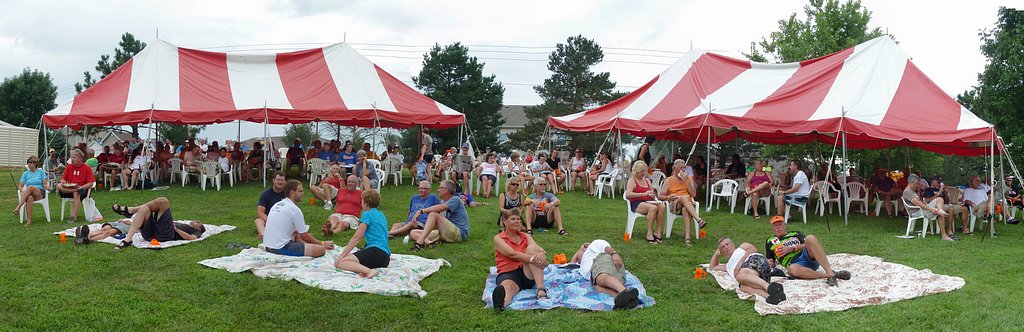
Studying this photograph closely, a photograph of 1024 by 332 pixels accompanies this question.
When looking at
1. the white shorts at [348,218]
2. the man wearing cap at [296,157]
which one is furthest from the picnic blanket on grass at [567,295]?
the man wearing cap at [296,157]

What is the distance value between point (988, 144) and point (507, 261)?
7.95 metres

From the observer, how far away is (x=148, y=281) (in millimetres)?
5363

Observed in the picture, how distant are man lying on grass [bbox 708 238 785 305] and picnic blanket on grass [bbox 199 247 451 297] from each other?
2.37m

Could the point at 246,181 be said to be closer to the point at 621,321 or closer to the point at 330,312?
the point at 330,312

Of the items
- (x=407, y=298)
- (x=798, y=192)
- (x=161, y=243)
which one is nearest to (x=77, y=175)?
(x=161, y=243)

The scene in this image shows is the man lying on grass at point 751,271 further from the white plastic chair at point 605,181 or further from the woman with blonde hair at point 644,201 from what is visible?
the white plastic chair at point 605,181

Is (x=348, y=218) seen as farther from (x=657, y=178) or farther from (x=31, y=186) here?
(x=657, y=178)

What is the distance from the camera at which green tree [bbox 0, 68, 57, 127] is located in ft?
105

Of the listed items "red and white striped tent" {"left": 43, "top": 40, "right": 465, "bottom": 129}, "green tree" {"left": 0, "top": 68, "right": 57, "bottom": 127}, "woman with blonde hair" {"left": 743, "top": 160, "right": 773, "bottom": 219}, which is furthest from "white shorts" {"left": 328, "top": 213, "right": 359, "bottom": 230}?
"green tree" {"left": 0, "top": 68, "right": 57, "bottom": 127}

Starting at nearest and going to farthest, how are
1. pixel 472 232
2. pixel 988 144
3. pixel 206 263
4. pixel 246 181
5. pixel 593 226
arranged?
pixel 206 263 → pixel 472 232 → pixel 593 226 → pixel 988 144 → pixel 246 181

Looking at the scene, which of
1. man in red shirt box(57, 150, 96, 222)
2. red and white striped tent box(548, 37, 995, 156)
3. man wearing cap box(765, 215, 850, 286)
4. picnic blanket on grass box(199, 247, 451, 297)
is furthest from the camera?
red and white striped tent box(548, 37, 995, 156)

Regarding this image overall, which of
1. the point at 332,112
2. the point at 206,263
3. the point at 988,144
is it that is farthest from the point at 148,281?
the point at 988,144

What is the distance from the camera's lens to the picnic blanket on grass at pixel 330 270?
5254 millimetres

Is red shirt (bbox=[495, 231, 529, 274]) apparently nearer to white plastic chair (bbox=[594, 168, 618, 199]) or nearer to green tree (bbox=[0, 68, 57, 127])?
white plastic chair (bbox=[594, 168, 618, 199])
